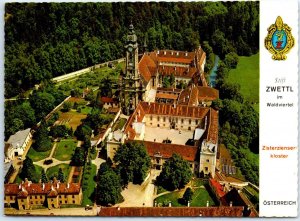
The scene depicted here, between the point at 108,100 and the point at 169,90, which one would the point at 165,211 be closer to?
the point at 108,100

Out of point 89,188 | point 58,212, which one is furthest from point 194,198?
point 58,212

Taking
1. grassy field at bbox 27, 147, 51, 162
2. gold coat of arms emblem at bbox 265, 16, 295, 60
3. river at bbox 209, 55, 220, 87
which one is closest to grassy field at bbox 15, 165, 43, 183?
grassy field at bbox 27, 147, 51, 162

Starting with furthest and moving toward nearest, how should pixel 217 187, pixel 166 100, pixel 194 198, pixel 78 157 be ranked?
pixel 166 100 → pixel 78 157 → pixel 217 187 → pixel 194 198

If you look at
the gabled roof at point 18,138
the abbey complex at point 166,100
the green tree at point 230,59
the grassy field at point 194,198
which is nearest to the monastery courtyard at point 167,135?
the abbey complex at point 166,100

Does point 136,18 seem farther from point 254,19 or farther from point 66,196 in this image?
point 66,196

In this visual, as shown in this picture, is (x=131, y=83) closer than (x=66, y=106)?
No

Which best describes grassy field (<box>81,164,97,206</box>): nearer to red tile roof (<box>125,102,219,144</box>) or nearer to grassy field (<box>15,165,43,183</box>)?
grassy field (<box>15,165,43,183</box>)

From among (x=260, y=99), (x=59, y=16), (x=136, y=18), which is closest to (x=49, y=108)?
(x=59, y=16)
